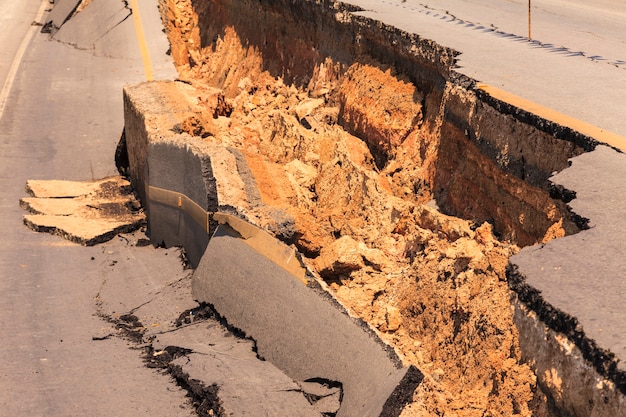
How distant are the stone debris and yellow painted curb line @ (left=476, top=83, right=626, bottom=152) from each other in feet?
21.8

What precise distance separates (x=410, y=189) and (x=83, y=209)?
650 cm

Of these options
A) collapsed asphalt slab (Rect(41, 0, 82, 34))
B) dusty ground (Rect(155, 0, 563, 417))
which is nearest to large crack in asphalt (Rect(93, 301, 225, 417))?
dusty ground (Rect(155, 0, 563, 417))

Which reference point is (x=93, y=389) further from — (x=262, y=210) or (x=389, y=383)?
(x=389, y=383)

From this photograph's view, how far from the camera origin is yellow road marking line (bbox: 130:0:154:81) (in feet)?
72.3

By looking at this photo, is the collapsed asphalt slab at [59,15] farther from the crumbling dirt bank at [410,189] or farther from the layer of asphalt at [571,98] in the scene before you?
the layer of asphalt at [571,98]

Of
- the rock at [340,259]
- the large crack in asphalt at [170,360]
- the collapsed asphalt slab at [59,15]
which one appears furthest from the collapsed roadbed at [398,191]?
the collapsed asphalt slab at [59,15]

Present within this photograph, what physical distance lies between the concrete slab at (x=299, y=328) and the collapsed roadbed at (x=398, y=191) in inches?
4.2

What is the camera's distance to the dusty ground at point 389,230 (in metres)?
6.06

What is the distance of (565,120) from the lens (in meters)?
7.79

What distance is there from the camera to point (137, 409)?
25.0ft

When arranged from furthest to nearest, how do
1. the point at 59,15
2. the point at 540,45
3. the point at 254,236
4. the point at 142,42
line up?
the point at 59,15 < the point at 142,42 < the point at 540,45 < the point at 254,236

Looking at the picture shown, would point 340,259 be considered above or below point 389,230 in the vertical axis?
below

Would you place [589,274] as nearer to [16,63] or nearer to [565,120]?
[565,120]

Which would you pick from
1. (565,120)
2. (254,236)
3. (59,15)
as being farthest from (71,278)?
(59,15)
